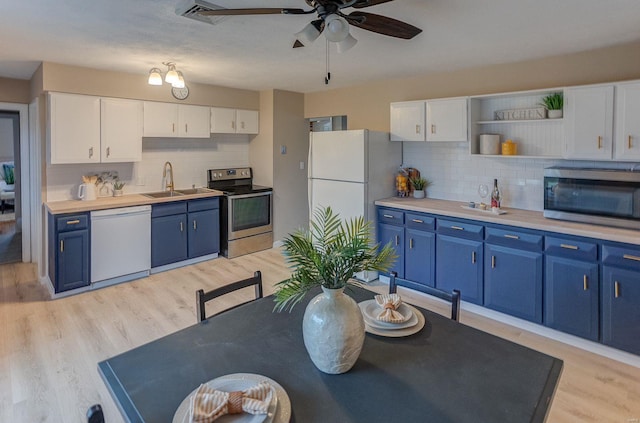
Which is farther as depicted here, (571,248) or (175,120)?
(175,120)

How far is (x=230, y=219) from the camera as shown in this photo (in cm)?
521

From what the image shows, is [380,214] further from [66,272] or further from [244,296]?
[66,272]

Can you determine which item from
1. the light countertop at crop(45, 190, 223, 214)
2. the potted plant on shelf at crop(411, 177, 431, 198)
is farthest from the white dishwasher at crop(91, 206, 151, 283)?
the potted plant on shelf at crop(411, 177, 431, 198)

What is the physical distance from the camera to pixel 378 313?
67.1 inches

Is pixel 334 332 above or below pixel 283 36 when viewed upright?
below

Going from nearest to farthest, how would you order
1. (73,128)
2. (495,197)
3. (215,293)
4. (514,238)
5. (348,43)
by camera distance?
(215,293), (348,43), (514,238), (495,197), (73,128)

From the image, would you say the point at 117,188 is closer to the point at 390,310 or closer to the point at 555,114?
the point at 390,310

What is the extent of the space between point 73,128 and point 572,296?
4897 mm

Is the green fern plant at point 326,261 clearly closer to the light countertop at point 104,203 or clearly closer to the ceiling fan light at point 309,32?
the ceiling fan light at point 309,32

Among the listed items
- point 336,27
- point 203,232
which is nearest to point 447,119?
point 336,27

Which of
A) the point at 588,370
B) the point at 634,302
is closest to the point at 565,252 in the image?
the point at 634,302

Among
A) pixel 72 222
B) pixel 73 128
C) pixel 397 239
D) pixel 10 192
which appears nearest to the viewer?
pixel 72 222

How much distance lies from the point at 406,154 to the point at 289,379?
3756 millimetres

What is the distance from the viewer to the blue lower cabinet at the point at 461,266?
349cm
